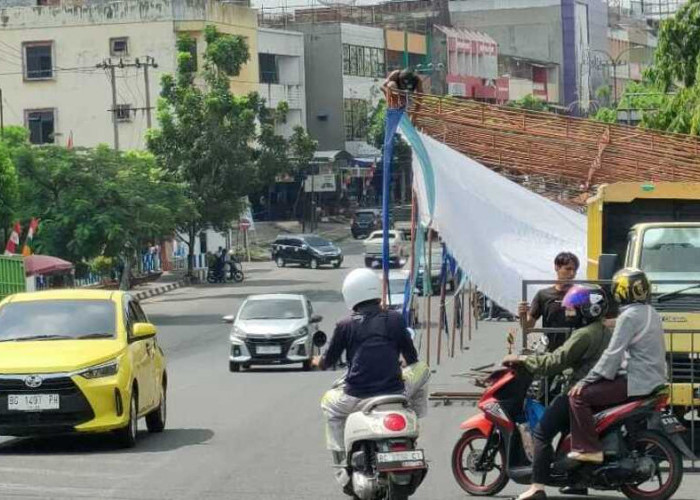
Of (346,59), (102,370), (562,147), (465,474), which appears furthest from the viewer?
(346,59)

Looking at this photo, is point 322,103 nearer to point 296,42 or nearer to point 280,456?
point 296,42

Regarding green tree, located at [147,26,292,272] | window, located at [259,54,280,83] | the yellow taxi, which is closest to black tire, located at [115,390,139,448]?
the yellow taxi

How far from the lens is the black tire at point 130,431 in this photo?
15758 millimetres

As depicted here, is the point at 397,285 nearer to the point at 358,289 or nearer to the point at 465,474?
the point at 465,474

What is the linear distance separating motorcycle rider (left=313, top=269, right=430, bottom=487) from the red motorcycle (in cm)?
104

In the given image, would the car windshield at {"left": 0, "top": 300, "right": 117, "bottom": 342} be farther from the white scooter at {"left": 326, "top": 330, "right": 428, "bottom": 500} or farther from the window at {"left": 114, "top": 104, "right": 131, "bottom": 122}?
the window at {"left": 114, "top": 104, "right": 131, "bottom": 122}

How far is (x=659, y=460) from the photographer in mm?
11391

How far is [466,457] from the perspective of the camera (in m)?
12.2

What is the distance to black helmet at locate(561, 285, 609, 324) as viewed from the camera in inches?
451

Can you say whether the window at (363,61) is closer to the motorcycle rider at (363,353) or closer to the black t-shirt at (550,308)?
the black t-shirt at (550,308)

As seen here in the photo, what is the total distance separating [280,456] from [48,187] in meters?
34.3

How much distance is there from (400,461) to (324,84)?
90184 millimetres

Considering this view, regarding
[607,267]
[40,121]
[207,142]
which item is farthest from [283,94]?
[607,267]

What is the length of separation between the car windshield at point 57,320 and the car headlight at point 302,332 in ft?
48.6
